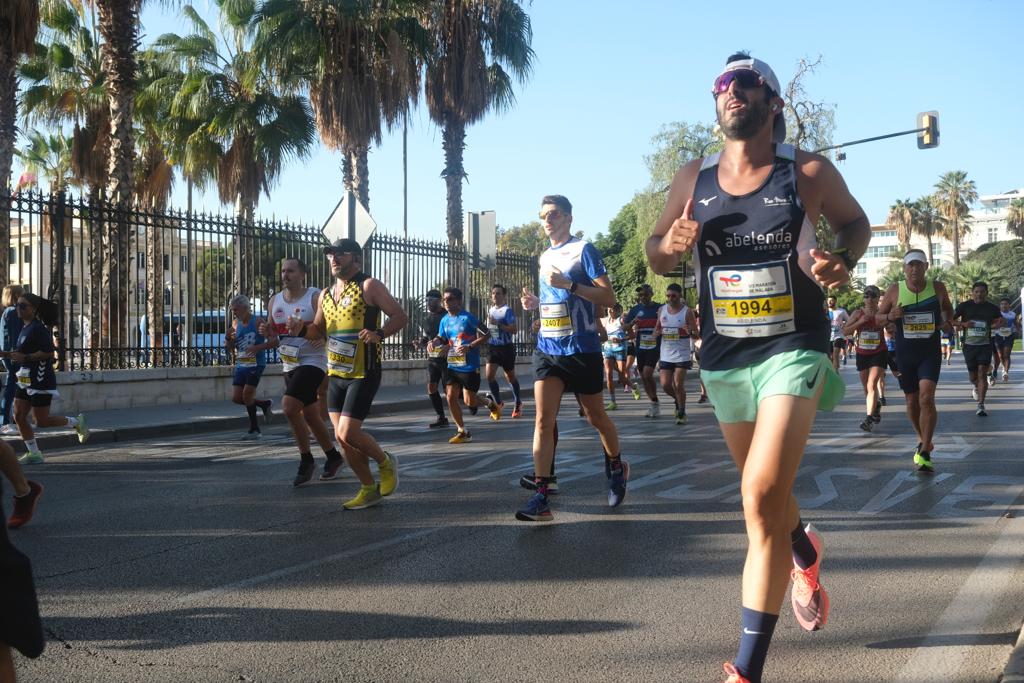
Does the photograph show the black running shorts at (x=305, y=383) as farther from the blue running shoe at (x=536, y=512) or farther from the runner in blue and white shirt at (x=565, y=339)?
the blue running shoe at (x=536, y=512)

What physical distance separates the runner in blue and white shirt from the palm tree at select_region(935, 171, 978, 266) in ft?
272

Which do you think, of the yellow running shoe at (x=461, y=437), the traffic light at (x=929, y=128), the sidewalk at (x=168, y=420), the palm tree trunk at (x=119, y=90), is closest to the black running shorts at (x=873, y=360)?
the yellow running shoe at (x=461, y=437)

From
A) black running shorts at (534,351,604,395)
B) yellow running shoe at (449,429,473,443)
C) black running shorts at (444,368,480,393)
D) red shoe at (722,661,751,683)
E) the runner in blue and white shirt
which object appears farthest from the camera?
black running shorts at (444,368,480,393)

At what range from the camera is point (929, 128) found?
2359cm

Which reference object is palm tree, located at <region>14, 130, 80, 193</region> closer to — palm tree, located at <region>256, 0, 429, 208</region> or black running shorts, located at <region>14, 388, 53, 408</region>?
palm tree, located at <region>256, 0, 429, 208</region>

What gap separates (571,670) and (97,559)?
309cm

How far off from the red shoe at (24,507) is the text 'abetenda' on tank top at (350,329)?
1.98 meters

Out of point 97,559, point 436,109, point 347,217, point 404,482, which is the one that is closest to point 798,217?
point 97,559

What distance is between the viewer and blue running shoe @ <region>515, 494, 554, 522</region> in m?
6.41

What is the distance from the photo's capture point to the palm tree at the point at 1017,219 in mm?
85062

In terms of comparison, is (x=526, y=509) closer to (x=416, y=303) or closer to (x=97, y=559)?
(x=97, y=559)

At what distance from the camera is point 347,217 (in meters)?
15.7

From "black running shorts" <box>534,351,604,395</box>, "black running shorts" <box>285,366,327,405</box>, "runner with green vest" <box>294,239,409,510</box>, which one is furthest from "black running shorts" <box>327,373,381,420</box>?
"black running shorts" <box>534,351,604,395</box>

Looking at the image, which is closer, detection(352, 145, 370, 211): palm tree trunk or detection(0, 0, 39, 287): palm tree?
detection(0, 0, 39, 287): palm tree
